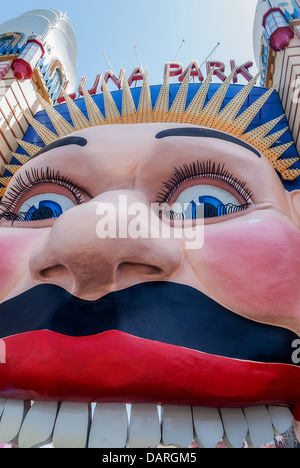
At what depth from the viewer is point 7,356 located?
146 centimetres

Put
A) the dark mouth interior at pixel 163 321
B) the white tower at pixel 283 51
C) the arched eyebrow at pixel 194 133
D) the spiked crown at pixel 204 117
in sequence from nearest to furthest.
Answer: the dark mouth interior at pixel 163 321
the arched eyebrow at pixel 194 133
the spiked crown at pixel 204 117
the white tower at pixel 283 51

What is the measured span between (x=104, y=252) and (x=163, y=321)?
36 cm

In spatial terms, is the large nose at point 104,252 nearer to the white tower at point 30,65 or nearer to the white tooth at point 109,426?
the white tooth at point 109,426

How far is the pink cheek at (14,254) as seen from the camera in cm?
176

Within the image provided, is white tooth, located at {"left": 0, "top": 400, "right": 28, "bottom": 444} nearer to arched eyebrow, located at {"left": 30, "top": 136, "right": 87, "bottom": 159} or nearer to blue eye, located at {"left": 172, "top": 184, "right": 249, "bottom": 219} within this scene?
blue eye, located at {"left": 172, "top": 184, "right": 249, "bottom": 219}

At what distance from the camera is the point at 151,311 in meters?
1.43

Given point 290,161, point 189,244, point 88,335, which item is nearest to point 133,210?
point 189,244

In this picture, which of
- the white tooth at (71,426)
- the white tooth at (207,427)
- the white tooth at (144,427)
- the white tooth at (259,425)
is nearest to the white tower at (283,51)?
the white tooth at (259,425)

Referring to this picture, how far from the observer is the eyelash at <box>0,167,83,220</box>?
2084 millimetres

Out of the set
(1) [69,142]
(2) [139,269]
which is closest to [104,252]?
(2) [139,269]

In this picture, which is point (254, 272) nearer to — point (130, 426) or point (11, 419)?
point (130, 426)

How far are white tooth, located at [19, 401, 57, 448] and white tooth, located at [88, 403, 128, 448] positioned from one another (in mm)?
174

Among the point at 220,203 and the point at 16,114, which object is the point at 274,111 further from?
the point at 16,114

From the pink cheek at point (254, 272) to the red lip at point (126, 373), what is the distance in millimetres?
246
